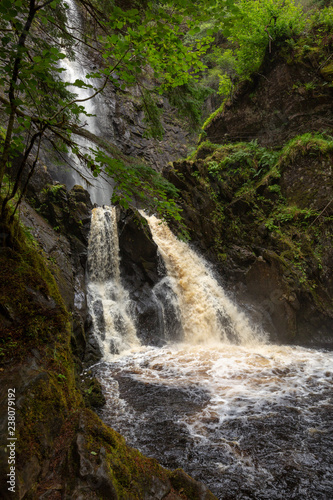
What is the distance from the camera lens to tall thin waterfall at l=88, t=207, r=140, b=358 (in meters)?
9.23

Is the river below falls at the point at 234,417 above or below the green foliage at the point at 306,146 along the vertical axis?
below

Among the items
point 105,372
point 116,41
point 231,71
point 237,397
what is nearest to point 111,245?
point 105,372

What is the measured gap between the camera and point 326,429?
14.5 ft

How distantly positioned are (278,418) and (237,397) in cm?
94

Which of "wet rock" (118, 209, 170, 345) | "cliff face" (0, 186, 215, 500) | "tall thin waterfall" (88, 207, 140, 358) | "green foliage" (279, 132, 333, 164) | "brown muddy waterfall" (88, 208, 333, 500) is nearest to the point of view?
"cliff face" (0, 186, 215, 500)

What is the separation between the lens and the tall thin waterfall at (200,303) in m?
10.2

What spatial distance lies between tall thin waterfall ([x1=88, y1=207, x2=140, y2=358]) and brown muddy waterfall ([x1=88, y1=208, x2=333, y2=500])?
0.14 ft

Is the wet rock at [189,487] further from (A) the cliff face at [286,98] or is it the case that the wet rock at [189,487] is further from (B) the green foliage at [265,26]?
(B) the green foliage at [265,26]

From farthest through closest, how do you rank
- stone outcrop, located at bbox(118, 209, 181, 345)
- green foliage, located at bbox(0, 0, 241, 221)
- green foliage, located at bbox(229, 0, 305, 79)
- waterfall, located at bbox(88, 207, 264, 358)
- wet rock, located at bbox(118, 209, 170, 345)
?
green foliage, located at bbox(229, 0, 305, 79)
wet rock, located at bbox(118, 209, 170, 345)
stone outcrop, located at bbox(118, 209, 181, 345)
waterfall, located at bbox(88, 207, 264, 358)
green foliage, located at bbox(0, 0, 241, 221)

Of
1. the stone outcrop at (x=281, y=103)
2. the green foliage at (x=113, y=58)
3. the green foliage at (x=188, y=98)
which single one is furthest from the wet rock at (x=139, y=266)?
the green foliage at (x=113, y=58)

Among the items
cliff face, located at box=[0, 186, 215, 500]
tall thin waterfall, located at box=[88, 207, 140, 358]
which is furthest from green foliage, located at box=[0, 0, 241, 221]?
tall thin waterfall, located at box=[88, 207, 140, 358]

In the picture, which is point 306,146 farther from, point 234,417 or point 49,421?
point 49,421

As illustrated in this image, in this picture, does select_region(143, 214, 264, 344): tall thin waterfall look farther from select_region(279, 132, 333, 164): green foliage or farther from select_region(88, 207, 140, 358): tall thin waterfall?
select_region(279, 132, 333, 164): green foliage

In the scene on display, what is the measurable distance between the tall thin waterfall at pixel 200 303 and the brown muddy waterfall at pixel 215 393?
0.04 meters
